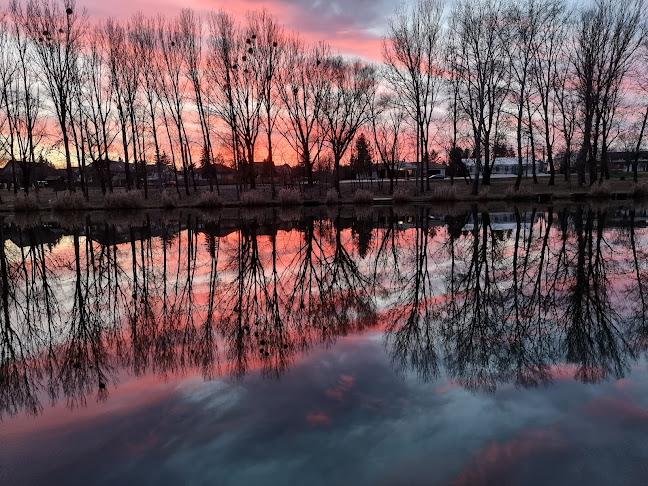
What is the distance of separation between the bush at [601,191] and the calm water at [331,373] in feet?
84.0

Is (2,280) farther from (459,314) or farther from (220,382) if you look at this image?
(459,314)

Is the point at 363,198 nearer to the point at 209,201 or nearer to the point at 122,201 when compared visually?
the point at 209,201

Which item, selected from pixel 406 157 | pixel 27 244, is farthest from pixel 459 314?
pixel 406 157

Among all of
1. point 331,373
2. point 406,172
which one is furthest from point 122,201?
point 406,172

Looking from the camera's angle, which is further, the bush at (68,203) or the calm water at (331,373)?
the bush at (68,203)

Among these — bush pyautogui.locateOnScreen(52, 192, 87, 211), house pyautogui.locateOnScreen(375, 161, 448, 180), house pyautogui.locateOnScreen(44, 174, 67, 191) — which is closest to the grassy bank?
bush pyautogui.locateOnScreen(52, 192, 87, 211)

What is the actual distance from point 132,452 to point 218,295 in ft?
17.4

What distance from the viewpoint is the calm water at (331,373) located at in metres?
3.58

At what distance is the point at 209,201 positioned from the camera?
35750 mm

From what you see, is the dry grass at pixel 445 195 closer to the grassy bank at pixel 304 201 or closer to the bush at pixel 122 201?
the grassy bank at pixel 304 201

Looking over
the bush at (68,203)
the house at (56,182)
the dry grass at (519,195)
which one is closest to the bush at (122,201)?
the bush at (68,203)

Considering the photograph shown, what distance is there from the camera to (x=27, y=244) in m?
18.0

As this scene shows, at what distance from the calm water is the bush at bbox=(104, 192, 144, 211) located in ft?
76.6

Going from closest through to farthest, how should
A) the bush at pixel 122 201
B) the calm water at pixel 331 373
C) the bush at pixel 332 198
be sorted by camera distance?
the calm water at pixel 331 373, the bush at pixel 122 201, the bush at pixel 332 198
